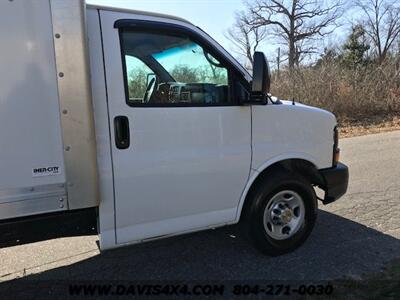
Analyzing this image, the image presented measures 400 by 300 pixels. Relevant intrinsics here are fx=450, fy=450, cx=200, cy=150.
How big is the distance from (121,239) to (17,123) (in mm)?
1217

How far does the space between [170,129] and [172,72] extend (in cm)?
53

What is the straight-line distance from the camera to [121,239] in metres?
3.59

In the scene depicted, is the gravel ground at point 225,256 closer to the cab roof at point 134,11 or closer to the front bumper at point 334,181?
the front bumper at point 334,181

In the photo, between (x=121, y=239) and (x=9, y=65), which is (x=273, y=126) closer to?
(x=121, y=239)

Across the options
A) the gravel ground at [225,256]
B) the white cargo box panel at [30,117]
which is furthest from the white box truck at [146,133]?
the gravel ground at [225,256]

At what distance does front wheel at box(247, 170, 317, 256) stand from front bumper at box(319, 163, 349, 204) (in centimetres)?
25

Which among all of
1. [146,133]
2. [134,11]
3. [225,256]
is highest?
[134,11]

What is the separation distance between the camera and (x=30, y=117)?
303 cm

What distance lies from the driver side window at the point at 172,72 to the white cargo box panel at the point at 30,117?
57 centimetres

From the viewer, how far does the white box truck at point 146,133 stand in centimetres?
302

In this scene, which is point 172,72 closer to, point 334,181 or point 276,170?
point 276,170

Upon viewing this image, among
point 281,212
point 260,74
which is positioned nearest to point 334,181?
point 281,212

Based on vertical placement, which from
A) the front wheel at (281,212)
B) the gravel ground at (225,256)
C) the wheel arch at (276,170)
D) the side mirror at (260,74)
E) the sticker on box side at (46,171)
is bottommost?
the gravel ground at (225,256)

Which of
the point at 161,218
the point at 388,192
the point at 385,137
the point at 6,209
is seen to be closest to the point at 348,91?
the point at 385,137
